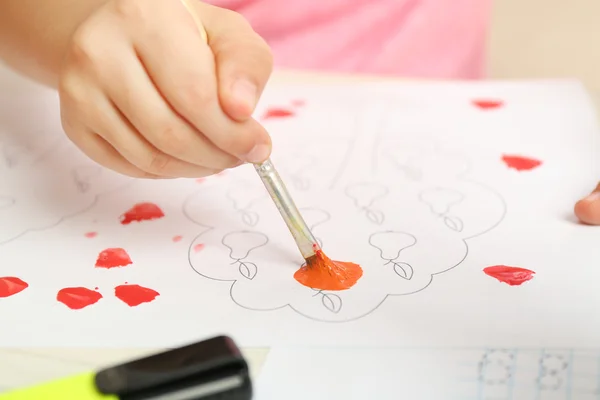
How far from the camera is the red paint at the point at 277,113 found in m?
0.54

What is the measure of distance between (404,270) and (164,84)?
0.15 metres

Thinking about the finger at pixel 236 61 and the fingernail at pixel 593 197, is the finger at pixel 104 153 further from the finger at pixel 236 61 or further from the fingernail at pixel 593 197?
the fingernail at pixel 593 197

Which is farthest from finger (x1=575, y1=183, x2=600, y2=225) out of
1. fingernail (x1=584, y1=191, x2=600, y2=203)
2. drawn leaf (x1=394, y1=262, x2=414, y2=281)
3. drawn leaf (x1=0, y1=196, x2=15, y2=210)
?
drawn leaf (x1=0, y1=196, x2=15, y2=210)

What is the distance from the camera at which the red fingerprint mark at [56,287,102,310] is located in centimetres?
33

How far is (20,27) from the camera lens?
1.43ft

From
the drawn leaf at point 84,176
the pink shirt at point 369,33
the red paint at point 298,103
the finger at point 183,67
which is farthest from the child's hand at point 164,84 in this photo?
the pink shirt at point 369,33

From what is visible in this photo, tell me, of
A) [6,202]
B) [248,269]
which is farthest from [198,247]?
[6,202]

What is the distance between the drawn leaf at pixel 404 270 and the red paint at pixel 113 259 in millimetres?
139

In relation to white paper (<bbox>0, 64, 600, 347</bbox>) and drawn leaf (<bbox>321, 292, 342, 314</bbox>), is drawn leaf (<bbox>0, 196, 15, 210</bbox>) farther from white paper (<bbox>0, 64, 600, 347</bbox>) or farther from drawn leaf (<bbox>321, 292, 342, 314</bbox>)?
drawn leaf (<bbox>321, 292, 342, 314</bbox>)

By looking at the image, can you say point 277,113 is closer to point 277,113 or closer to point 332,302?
point 277,113

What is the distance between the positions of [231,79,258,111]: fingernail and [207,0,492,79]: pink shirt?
1.09 feet

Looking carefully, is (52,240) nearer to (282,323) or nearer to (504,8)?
(282,323)

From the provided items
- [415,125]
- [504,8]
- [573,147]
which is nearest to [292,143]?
[415,125]

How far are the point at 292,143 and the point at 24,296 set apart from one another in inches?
9.0
